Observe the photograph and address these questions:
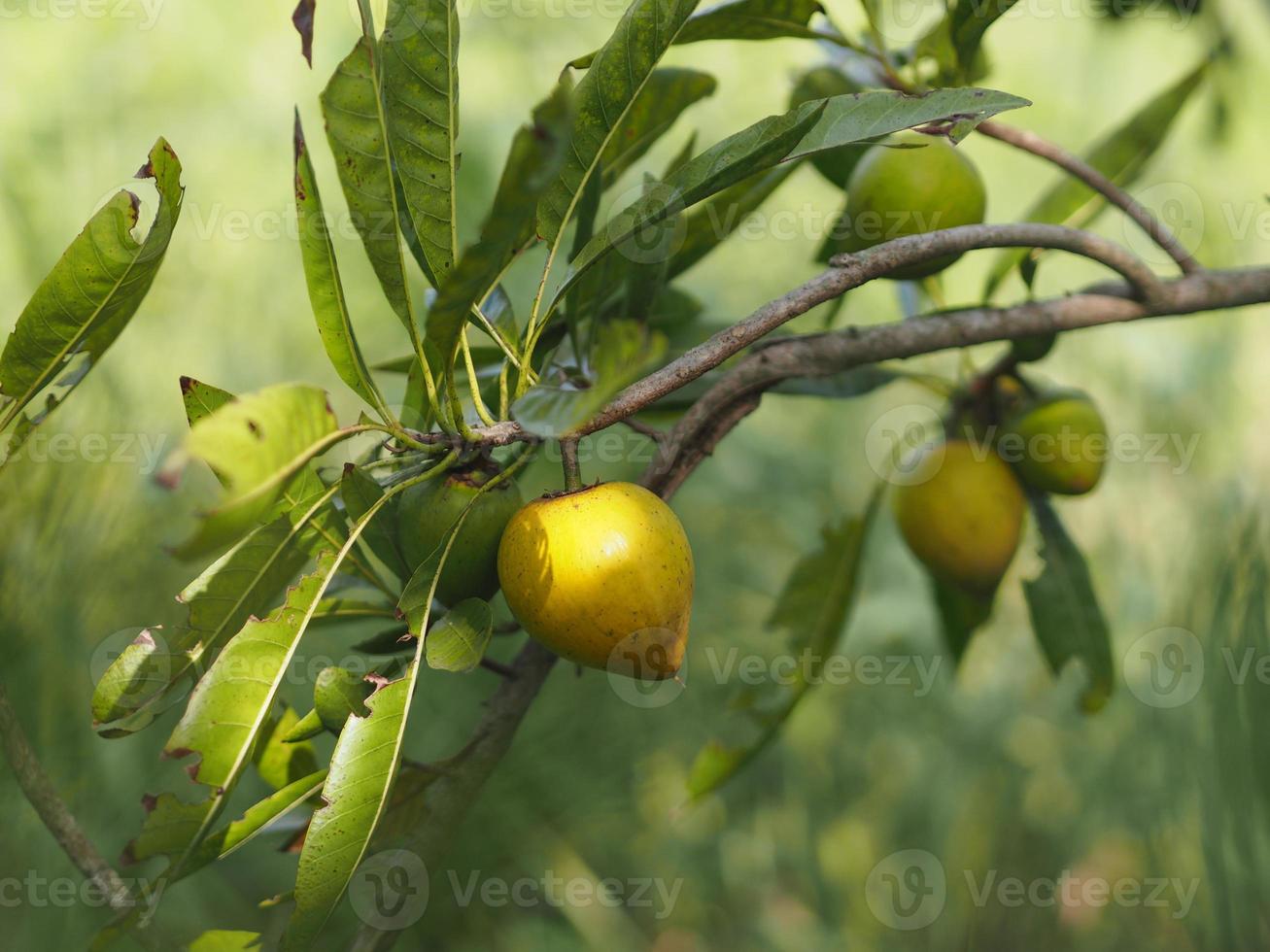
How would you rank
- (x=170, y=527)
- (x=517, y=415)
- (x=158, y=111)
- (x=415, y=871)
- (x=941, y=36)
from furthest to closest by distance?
1. (x=158, y=111)
2. (x=170, y=527)
3. (x=941, y=36)
4. (x=415, y=871)
5. (x=517, y=415)

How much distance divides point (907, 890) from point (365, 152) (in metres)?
1.35

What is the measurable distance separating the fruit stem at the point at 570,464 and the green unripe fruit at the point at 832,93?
1.35ft

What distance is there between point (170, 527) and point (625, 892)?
2.71 feet

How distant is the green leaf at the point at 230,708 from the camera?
1.64 feet

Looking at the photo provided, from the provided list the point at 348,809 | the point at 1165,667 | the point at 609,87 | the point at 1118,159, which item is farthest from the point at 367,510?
the point at 1165,667

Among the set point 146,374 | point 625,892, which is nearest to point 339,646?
point 146,374

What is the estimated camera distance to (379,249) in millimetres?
540

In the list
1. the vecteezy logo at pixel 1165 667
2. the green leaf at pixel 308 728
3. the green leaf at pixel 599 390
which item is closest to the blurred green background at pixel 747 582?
the vecteezy logo at pixel 1165 667

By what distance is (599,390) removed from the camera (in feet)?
1.40

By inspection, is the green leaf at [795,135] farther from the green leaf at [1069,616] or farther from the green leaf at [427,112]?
the green leaf at [1069,616]

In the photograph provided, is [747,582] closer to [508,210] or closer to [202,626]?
[202,626]

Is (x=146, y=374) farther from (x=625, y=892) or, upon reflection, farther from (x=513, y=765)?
(x=625, y=892)

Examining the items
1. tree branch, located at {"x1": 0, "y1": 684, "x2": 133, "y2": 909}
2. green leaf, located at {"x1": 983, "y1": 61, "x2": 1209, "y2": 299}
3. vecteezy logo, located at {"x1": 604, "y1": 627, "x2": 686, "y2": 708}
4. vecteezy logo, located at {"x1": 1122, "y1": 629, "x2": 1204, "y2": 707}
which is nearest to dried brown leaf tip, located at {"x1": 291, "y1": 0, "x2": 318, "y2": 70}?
vecteezy logo, located at {"x1": 604, "y1": 627, "x2": 686, "y2": 708}

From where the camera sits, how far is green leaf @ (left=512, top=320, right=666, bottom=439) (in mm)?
422
